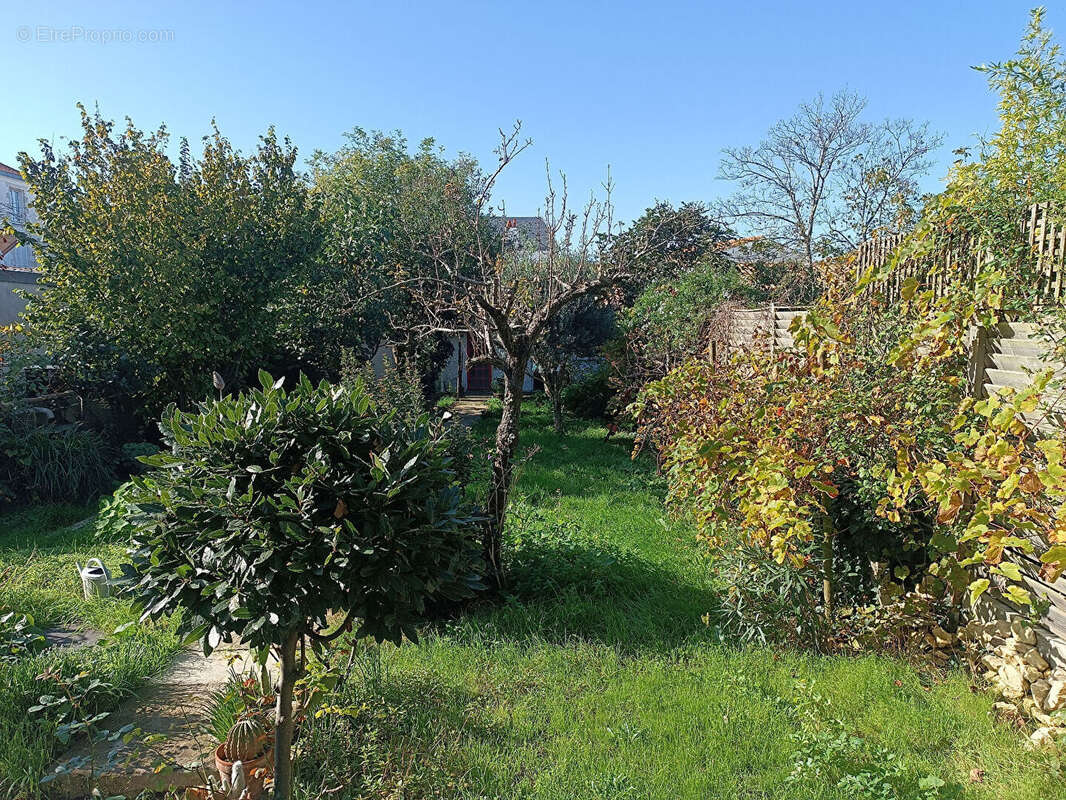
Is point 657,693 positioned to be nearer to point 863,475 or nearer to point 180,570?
point 863,475

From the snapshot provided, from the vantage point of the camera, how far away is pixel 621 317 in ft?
35.7

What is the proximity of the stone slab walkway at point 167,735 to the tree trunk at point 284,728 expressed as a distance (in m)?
0.42

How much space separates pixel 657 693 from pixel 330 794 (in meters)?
1.53

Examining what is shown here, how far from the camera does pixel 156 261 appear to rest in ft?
25.1

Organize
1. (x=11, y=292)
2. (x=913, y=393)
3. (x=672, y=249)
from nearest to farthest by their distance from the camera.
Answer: (x=913, y=393) → (x=11, y=292) → (x=672, y=249)

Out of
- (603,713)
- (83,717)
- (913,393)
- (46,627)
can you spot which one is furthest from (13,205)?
(913,393)

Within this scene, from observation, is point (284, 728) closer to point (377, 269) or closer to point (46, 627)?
point (46, 627)

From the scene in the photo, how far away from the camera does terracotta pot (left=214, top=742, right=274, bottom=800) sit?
246cm

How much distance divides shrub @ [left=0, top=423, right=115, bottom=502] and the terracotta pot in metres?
5.70

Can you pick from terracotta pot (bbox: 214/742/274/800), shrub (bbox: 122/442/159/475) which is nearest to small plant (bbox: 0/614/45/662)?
terracotta pot (bbox: 214/742/274/800)

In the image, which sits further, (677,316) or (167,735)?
(677,316)

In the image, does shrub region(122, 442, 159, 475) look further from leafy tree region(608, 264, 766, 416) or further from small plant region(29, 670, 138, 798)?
leafy tree region(608, 264, 766, 416)

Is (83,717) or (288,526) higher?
(288,526)

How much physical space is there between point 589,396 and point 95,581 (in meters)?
9.28
